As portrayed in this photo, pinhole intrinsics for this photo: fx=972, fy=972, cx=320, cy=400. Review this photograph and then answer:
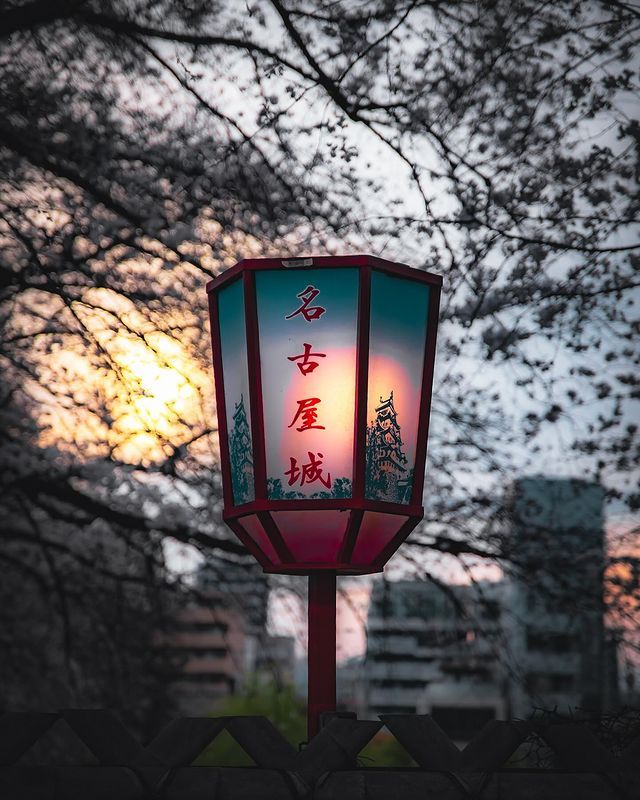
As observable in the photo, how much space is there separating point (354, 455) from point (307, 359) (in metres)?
0.46

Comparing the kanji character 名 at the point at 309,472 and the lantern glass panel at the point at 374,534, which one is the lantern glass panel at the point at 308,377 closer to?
the kanji character 名 at the point at 309,472

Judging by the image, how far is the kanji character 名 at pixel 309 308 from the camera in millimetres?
4129

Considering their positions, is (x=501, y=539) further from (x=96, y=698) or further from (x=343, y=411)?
(x=96, y=698)

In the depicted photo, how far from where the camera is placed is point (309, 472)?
4.04 metres

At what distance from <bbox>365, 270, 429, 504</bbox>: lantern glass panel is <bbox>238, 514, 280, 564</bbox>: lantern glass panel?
1.58 ft

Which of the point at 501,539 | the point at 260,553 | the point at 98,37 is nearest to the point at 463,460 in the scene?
the point at 501,539

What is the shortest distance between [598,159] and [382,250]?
174cm

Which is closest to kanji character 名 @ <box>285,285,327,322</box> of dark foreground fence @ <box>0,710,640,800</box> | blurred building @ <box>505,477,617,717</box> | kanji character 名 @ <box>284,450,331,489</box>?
kanji character 名 @ <box>284,450,331,489</box>

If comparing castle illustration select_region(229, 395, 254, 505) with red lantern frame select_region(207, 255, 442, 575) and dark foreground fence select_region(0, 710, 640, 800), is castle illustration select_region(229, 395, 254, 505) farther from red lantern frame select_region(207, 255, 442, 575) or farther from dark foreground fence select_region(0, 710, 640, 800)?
dark foreground fence select_region(0, 710, 640, 800)

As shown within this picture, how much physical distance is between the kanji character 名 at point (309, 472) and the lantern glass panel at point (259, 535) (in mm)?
242

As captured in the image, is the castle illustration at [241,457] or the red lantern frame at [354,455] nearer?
the red lantern frame at [354,455]

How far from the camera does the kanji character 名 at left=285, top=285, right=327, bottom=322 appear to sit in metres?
4.13

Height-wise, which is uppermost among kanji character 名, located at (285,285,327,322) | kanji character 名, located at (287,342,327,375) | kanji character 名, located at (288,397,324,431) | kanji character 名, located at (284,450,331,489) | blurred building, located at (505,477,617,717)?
kanji character 名, located at (285,285,327,322)

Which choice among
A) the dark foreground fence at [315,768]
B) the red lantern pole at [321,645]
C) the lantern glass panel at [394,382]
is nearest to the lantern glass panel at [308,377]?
the lantern glass panel at [394,382]
